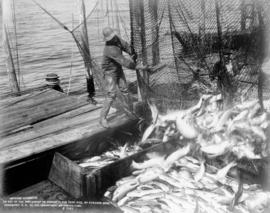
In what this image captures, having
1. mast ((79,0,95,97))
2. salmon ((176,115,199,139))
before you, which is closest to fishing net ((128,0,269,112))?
salmon ((176,115,199,139))

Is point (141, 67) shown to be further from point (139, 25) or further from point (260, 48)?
point (260, 48)

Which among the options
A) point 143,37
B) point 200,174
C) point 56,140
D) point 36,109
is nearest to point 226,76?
point 200,174

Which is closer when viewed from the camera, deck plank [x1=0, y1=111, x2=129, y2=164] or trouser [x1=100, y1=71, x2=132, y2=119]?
deck plank [x1=0, y1=111, x2=129, y2=164]

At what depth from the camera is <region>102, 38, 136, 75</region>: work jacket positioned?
199 inches

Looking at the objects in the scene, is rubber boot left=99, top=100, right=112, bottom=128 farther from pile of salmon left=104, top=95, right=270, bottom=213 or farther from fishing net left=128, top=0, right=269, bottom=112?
pile of salmon left=104, top=95, right=270, bottom=213

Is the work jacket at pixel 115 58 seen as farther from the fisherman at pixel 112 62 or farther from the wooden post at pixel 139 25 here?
the wooden post at pixel 139 25

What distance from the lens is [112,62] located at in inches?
211

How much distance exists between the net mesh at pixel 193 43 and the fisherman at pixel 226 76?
0.16 feet

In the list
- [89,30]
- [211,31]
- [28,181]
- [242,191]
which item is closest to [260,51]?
[211,31]

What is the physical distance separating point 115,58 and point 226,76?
169cm

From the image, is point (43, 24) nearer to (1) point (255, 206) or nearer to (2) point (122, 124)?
(2) point (122, 124)

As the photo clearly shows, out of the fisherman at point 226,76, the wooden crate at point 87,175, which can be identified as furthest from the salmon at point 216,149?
the wooden crate at point 87,175

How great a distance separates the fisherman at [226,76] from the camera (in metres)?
A: 4.53

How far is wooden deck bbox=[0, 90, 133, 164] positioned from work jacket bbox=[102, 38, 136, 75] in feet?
2.62
